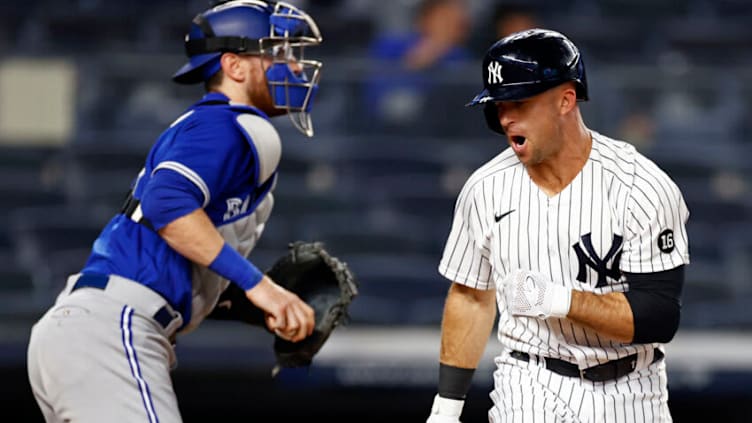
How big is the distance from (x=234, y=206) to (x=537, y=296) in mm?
961

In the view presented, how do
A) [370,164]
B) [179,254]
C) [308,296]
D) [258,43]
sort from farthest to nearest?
[370,164]
[308,296]
[258,43]
[179,254]

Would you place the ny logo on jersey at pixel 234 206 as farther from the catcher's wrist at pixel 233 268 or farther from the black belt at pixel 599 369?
the black belt at pixel 599 369

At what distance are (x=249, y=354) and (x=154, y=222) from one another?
3.00 m

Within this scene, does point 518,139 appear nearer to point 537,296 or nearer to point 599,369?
point 537,296

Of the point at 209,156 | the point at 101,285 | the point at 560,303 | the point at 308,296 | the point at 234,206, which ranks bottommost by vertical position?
the point at 308,296

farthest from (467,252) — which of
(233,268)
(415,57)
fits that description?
(415,57)

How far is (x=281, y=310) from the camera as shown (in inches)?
123

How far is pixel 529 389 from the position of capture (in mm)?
2912

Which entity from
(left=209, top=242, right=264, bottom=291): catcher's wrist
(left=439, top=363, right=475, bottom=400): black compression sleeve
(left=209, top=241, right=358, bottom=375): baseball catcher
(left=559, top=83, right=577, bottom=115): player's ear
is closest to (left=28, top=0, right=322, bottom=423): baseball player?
(left=209, top=242, right=264, bottom=291): catcher's wrist

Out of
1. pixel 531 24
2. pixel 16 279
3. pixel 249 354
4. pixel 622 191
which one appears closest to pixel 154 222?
pixel 622 191

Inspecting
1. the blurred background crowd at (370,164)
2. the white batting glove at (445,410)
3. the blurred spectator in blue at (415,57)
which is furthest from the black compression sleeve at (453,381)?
the blurred spectator in blue at (415,57)

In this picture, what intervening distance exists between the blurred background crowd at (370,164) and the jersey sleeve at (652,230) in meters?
3.26

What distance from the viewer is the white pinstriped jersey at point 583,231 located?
2.83m

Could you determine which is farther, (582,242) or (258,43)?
(258,43)
